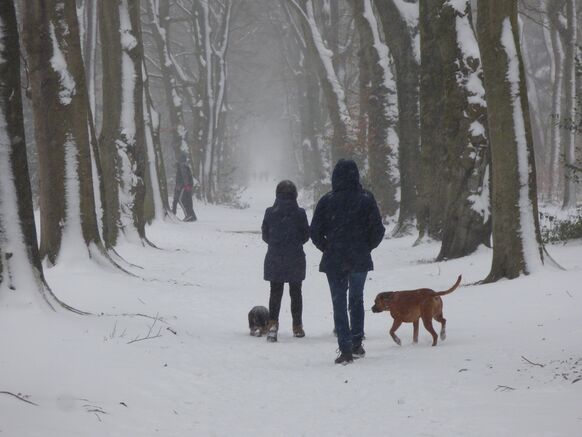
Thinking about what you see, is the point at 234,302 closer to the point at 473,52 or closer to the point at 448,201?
the point at 448,201

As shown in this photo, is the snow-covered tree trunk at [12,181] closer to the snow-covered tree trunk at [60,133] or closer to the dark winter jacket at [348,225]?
the dark winter jacket at [348,225]

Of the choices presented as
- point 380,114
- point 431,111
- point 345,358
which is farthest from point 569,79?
point 345,358

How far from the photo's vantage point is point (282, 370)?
6.36 metres

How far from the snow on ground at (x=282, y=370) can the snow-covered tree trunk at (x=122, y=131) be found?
5307mm

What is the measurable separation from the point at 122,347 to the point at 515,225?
5.22 metres

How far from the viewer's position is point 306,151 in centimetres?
4019

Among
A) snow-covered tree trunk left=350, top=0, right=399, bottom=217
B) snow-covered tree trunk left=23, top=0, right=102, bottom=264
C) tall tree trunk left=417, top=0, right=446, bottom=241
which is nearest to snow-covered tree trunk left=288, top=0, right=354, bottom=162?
snow-covered tree trunk left=350, top=0, right=399, bottom=217

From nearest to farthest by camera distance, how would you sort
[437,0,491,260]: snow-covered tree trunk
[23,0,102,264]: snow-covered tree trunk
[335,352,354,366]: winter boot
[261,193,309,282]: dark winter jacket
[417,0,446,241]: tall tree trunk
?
[335,352,354,366]: winter boot < [261,193,309,282]: dark winter jacket < [23,0,102,264]: snow-covered tree trunk < [437,0,491,260]: snow-covered tree trunk < [417,0,446,241]: tall tree trunk

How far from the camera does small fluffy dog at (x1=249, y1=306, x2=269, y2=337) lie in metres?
8.17

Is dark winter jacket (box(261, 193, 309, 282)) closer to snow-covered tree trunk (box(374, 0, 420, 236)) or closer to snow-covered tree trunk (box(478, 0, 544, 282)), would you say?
snow-covered tree trunk (box(478, 0, 544, 282))

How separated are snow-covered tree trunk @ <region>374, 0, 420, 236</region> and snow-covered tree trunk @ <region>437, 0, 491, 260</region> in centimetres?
423

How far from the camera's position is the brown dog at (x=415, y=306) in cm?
689

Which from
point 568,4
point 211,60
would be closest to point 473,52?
point 568,4

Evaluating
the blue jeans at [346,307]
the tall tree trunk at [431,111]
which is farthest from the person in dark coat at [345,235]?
the tall tree trunk at [431,111]
